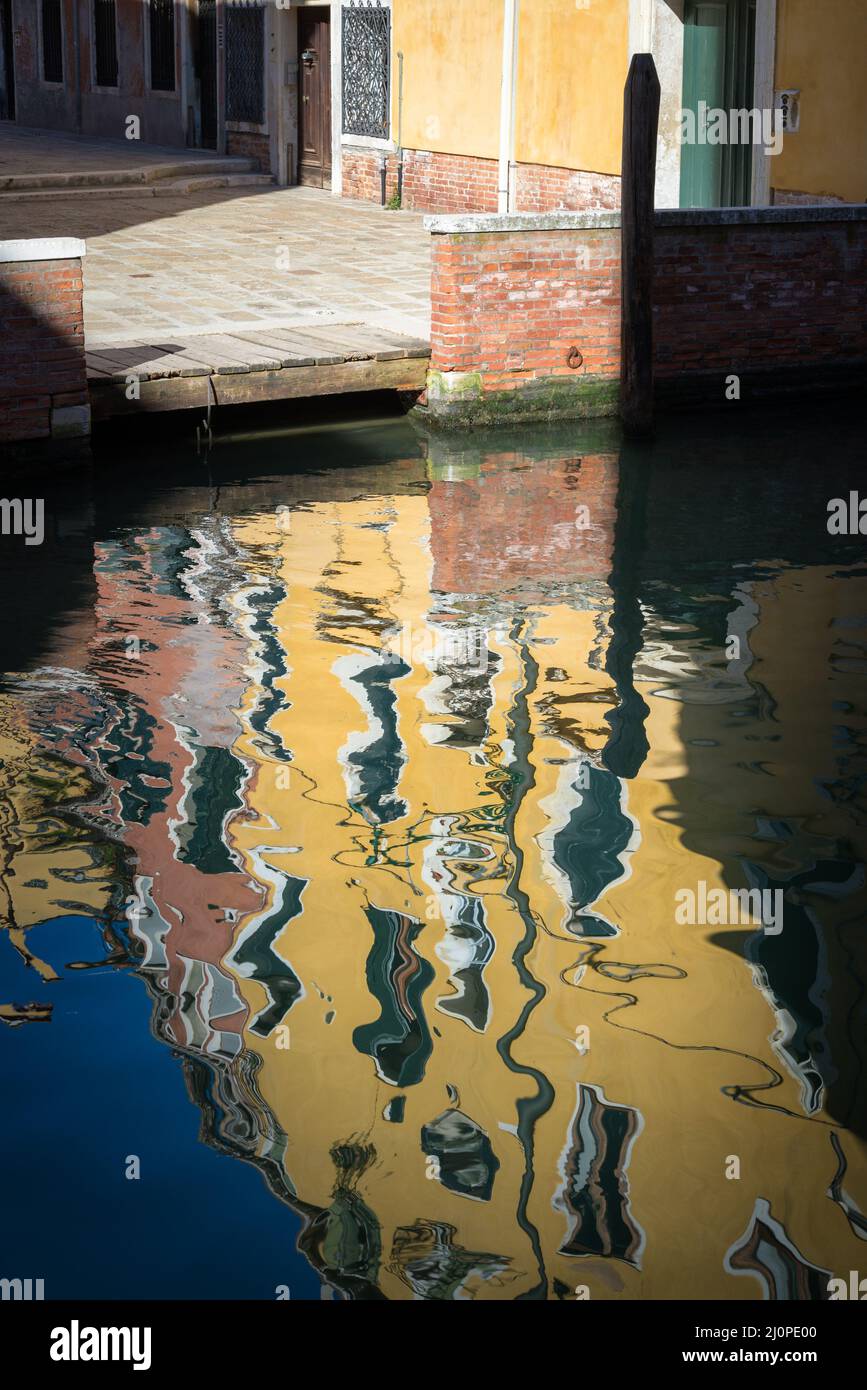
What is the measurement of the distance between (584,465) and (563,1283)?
6796 millimetres

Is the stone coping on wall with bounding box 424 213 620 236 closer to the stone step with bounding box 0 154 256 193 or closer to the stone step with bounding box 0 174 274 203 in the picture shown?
the stone step with bounding box 0 174 274 203

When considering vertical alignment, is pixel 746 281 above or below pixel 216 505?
above

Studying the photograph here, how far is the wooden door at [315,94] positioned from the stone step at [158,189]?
59cm

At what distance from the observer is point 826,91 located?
1207 centimetres

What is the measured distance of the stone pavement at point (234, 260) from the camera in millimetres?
11016

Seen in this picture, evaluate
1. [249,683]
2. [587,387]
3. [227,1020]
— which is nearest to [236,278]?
[587,387]

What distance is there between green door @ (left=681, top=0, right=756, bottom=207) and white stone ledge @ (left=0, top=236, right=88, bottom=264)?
632cm

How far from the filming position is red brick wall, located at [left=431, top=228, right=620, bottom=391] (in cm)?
981

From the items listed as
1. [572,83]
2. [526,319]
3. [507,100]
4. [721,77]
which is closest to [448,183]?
[507,100]

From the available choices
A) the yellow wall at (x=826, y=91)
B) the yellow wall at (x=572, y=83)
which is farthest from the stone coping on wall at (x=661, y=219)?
the yellow wall at (x=572, y=83)

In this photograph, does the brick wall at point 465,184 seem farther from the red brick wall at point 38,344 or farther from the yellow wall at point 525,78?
the red brick wall at point 38,344

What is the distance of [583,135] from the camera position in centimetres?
1425

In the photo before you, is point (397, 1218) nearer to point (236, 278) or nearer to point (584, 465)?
point (584, 465)

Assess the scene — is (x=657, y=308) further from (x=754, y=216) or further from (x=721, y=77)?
(x=721, y=77)
